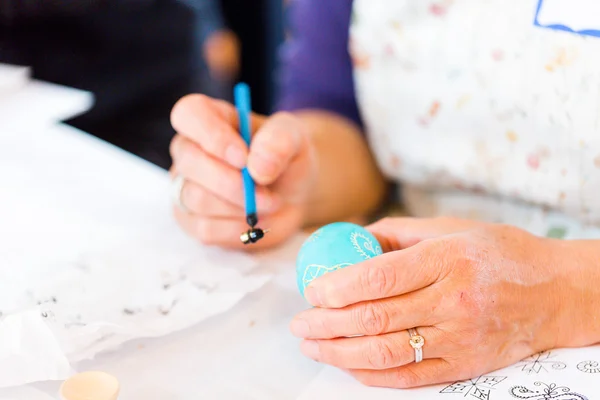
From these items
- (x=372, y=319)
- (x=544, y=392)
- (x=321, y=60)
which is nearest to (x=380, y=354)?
(x=372, y=319)

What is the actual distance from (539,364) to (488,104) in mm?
309

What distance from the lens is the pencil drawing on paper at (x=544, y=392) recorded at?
47cm

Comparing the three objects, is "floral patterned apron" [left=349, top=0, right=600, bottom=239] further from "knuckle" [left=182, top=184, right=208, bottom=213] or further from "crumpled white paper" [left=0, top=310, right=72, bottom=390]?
"crumpled white paper" [left=0, top=310, right=72, bottom=390]

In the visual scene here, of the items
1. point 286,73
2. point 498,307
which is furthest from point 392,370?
point 286,73

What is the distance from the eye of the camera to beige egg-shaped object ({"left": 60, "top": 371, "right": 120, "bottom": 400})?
0.45 metres

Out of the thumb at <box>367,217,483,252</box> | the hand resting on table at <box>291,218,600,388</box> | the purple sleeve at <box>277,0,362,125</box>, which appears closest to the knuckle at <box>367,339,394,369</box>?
the hand resting on table at <box>291,218,600,388</box>

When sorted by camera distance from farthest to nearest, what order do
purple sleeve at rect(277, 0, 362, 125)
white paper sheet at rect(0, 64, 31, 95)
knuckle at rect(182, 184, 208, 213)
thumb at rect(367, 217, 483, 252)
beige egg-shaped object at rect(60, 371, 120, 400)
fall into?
white paper sheet at rect(0, 64, 31, 95) < purple sleeve at rect(277, 0, 362, 125) < knuckle at rect(182, 184, 208, 213) < thumb at rect(367, 217, 483, 252) < beige egg-shaped object at rect(60, 371, 120, 400)

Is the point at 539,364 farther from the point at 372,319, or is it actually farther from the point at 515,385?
the point at 372,319

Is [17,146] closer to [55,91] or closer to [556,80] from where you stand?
[55,91]

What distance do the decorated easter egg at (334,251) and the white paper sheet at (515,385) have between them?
87mm

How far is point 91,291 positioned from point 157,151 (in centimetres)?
57

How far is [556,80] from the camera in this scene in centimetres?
64

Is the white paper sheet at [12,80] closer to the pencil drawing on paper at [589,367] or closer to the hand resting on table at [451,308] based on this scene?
the hand resting on table at [451,308]

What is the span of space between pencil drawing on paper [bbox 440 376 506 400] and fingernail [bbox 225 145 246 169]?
298mm
